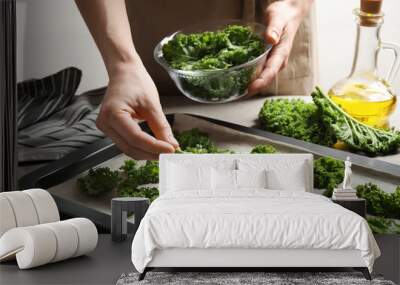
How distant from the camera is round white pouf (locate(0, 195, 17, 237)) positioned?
5.29m

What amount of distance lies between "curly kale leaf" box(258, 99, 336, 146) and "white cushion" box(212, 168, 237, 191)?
2.44 feet

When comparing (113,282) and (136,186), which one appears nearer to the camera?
(113,282)

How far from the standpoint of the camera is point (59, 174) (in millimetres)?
6738

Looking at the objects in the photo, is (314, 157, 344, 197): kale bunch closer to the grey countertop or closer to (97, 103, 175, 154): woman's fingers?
the grey countertop

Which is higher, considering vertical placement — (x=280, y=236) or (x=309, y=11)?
(x=309, y=11)

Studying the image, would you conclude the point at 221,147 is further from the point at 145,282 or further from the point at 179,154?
the point at 145,282

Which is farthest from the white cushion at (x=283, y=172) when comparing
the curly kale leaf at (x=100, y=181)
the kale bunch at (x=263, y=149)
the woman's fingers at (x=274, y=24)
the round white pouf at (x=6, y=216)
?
the round white pouf at (x=6, y=216)

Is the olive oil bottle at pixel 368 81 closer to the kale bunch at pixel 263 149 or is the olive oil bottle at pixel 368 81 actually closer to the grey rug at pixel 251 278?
the kale bunch at pixel 263 149

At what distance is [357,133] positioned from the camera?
20.9ft

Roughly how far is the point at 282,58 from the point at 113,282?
2526 millimetres

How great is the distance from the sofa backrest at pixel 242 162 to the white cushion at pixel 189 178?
0.03 metres

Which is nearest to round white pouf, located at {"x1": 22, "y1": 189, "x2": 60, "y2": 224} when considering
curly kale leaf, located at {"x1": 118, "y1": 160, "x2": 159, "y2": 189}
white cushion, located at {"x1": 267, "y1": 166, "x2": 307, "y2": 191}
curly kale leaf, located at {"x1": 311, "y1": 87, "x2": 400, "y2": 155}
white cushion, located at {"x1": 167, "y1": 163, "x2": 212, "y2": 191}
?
white cushion, located at {"x1": 167, "y1": 163, "x2": 212, "y2": 191}

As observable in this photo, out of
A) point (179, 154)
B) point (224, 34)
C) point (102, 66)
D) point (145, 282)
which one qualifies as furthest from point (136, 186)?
point (145, 282)

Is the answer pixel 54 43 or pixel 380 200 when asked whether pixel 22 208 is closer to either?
pixel 54 43
